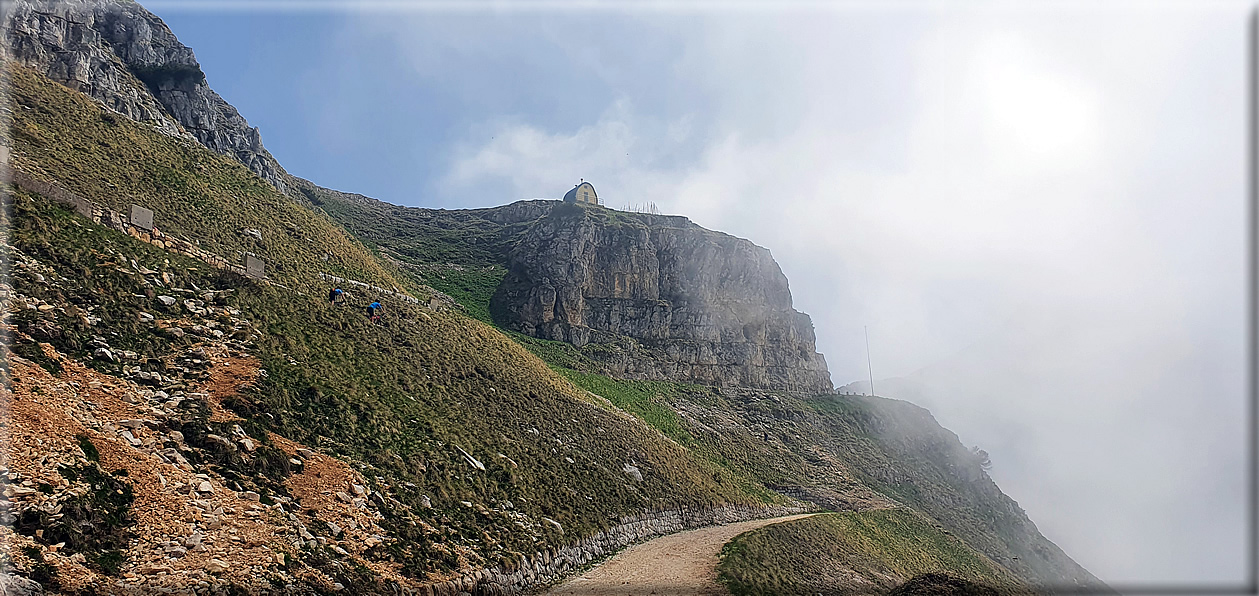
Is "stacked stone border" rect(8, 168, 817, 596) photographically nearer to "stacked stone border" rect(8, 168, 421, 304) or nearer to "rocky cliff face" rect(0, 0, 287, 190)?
"stacked stone border" rect(8, 168, 421, 304)

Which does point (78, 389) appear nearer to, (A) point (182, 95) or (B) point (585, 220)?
(A) point (182, 95)

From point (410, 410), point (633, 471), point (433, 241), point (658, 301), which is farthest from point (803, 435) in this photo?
point (433, 241)

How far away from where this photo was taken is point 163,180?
28.2 metres

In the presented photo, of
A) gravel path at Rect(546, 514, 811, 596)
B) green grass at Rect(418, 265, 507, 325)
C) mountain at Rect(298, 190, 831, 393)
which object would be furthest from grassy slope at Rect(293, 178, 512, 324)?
gravel path at Rect(546, 514, 811, 596)

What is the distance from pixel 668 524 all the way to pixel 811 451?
34.1 meters

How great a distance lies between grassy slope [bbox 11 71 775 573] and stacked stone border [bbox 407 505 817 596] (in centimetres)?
51

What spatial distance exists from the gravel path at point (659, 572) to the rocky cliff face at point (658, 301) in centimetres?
3691

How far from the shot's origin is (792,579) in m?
21.6

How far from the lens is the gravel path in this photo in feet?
58.6

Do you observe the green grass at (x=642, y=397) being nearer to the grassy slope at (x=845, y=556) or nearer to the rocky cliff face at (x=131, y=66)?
the grassy slope at (x=845, y=556)

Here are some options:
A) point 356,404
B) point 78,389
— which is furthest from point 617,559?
point 78,389

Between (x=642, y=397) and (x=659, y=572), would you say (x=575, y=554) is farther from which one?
(x=642, y=397)

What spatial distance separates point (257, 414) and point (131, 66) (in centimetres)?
4065

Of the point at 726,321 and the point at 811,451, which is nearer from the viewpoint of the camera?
the point at 811,451
